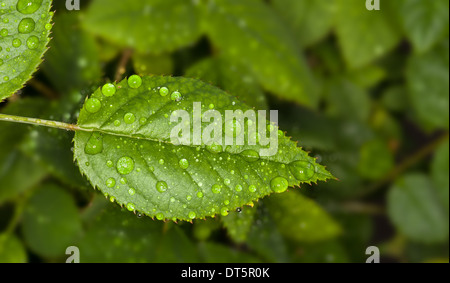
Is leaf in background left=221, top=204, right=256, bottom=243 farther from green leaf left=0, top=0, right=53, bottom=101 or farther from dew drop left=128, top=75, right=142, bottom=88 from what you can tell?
green leaf left=0, top=0, right=53, bottom=101

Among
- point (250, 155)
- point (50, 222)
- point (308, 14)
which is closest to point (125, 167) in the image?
point (250, 155)

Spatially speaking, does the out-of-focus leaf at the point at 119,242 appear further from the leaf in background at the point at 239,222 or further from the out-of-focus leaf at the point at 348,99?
the out-of-focus leaf at the point at 348,99

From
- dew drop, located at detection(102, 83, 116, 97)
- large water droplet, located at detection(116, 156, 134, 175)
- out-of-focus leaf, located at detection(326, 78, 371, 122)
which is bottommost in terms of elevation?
large water droplet, located at detection(116, 156, 134, 175)

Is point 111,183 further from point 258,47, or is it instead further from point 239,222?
point 258,47

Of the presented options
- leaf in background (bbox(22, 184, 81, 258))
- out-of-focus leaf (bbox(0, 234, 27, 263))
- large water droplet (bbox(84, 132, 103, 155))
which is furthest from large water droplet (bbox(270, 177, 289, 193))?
out-of-focus leaf (bbox(0, 234, 27, 263))

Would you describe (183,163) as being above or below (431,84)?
below
